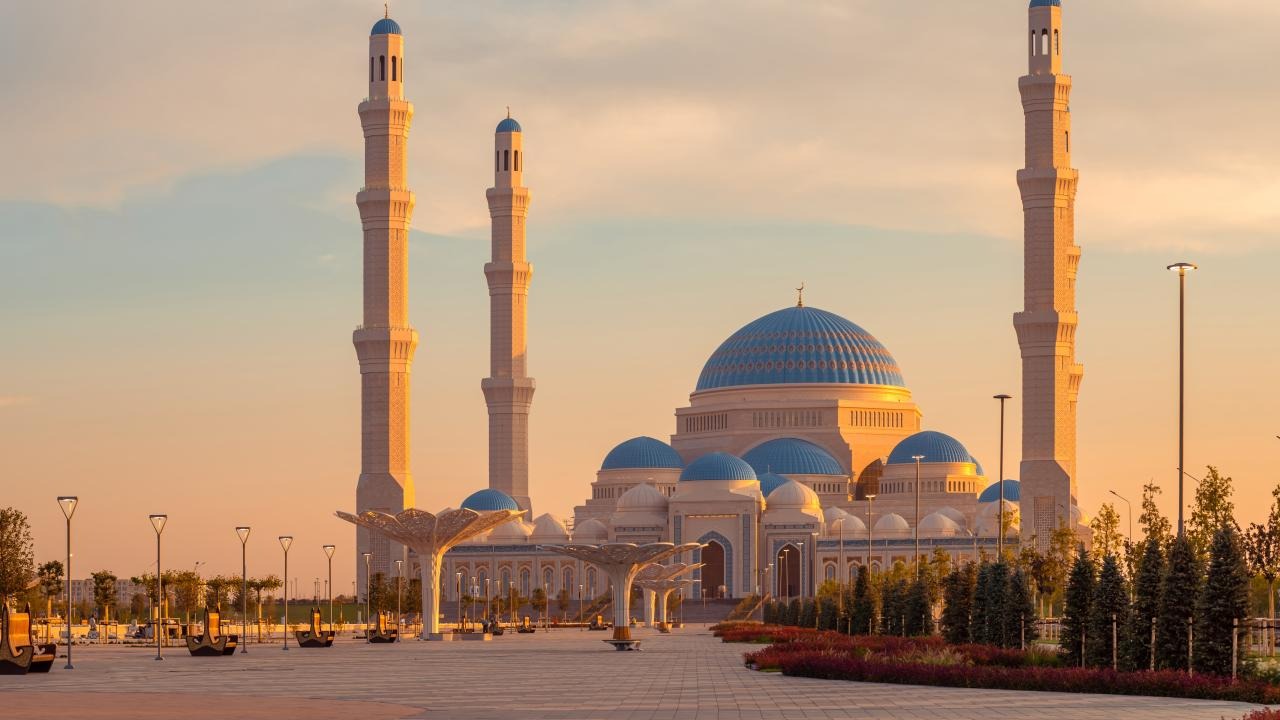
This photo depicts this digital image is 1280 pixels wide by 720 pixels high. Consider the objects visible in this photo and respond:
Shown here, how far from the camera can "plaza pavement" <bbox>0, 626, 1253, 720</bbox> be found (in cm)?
2395

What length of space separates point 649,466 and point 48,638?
3055 inches

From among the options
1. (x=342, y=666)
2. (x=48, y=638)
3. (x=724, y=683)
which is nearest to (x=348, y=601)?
(x=48, y=638)

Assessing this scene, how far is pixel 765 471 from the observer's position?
424ft

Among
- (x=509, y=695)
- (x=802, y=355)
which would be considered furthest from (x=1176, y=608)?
(x=802, y=355)

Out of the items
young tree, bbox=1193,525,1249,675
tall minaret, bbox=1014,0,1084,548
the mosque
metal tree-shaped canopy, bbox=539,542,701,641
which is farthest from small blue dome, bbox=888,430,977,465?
young tree, bbox=1193,525,1249,675

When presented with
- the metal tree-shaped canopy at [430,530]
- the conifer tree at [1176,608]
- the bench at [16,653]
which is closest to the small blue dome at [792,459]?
the metal tree-shaped canopy at [430,530]

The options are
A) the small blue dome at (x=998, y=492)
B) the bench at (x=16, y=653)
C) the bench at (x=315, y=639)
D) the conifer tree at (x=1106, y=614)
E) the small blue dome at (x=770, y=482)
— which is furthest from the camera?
the small blue dome at (x=770, y=482)

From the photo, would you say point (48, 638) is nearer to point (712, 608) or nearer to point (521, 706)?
point (521, 706)

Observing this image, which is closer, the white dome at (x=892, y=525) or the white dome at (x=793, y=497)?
the white dome at (x=892, y=525)

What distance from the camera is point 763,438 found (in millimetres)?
135500

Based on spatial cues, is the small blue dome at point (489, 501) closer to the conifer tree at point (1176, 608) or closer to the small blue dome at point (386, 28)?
the small blue dome at point (386, 28)

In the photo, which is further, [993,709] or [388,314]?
[388,314]

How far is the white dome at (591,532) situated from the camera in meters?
124

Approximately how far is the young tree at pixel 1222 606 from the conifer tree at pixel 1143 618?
5.50 feet
